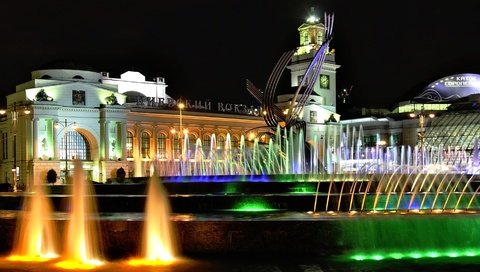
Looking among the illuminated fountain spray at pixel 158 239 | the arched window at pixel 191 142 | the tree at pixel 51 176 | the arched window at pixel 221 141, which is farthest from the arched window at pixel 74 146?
the illuminated fountain spray at pixel 158 239

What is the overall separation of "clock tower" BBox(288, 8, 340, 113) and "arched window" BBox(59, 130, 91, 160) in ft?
107

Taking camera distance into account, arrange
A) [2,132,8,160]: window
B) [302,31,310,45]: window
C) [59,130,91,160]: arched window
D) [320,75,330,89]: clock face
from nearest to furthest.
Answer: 1. [59,130,91,160]: arched window
2. [2,132,8,160]: window
3. [302,31,310,45]: window
4. [320,75,330,89]: clock face

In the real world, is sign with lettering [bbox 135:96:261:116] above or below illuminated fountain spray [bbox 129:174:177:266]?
above

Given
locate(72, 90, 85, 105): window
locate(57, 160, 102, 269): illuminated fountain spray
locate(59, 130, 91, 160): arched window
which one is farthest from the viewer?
locate(72, 90, 85, 105): window

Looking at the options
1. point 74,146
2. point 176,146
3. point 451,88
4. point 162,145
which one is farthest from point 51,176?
point 451,88

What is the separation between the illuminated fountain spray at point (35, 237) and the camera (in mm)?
14539

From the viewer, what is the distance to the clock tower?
90250 millimetres

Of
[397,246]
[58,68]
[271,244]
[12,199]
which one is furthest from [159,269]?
[58,68]

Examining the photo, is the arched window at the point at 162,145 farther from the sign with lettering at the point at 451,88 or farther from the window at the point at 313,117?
the sign with lettering at the point at 451,88

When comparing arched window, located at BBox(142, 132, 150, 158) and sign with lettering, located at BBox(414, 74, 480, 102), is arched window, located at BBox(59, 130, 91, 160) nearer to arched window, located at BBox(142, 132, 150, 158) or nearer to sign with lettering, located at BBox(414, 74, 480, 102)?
arched window, located at BBox(142, 132, 150, 158)

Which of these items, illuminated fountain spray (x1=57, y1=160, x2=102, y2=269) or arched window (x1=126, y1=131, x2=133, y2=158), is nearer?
illuminated fountain spray (x1=57, y1=160, x2=102, y2=269)

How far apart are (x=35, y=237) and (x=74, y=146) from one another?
58.1 meters

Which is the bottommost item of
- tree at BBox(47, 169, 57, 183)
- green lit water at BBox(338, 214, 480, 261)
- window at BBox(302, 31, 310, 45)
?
green lit water at BBox(338, 214, 480, 261)

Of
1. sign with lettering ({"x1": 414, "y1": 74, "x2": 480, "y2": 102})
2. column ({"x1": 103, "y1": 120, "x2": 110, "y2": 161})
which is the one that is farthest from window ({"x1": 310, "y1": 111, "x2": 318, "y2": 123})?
column ({"x1": 103, "y1": 120, "x2": 110, "y2": 161})
